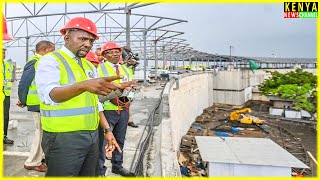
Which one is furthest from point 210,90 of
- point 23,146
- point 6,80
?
point 6,80

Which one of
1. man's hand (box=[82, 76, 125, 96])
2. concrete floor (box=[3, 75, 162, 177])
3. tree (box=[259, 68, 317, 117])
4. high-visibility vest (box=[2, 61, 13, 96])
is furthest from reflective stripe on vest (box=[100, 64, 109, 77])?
tree (box=[259, 68, 317, 117])

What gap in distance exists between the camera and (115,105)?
127 inches

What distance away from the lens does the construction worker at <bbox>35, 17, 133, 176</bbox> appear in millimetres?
1816

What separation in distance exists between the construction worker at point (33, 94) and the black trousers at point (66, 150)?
58.3 inches

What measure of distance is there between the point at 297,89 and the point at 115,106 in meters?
26.0

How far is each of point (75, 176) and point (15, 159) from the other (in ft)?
7.89

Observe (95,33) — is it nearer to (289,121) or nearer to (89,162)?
(89,162)

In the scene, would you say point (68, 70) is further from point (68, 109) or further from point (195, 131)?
point (195, 131)

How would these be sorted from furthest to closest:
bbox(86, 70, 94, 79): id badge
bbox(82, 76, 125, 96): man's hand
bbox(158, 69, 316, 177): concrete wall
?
1. bbox(158, 69, 316, 177): concrete wall
2. bbox(86, 70, 94, 79): id badge
3. bbox(82, 76, 125, 96): man's hand

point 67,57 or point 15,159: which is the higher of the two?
point 67,57

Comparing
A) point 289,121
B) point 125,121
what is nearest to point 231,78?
point 289,121

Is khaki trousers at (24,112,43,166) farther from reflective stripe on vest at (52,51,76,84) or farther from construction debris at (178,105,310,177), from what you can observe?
construction debris at (178,105,310,177)

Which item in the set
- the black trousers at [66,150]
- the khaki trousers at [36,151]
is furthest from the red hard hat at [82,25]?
the khaki trousers at [36,151]

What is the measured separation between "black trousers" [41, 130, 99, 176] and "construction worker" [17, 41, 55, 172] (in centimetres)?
148
